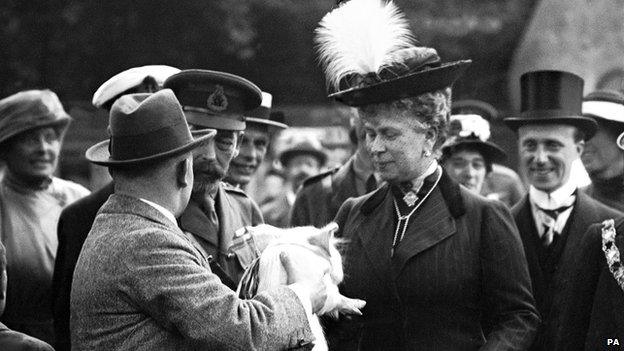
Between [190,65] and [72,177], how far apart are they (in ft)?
7.55

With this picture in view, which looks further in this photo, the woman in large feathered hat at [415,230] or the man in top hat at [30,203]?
the man in top hat at [30,203]

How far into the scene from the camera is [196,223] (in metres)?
5.41

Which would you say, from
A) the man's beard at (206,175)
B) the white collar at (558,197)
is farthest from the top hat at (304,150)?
the man's beard at (206,175)

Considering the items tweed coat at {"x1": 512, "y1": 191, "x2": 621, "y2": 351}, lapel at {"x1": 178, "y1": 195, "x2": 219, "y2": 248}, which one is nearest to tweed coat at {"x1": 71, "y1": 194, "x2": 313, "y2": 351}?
lapel at {"x1": 178, "y1": 195, "x2": 219, "y2": 248}

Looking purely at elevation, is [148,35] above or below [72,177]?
above

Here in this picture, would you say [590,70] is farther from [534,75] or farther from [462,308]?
[462,308]

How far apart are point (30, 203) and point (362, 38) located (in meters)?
2.84

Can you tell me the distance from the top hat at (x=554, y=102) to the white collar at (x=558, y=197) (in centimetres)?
39

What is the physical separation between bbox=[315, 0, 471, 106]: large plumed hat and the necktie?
1.80 metres

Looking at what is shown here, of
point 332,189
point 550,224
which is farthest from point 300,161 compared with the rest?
point 550,224

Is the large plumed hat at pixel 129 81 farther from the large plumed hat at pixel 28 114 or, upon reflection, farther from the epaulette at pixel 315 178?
the epaulette at pixel 315 178

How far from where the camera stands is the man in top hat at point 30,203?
648 centimetres

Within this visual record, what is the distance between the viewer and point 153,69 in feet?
20.9

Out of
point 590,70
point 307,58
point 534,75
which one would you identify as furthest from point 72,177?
point 534,75
